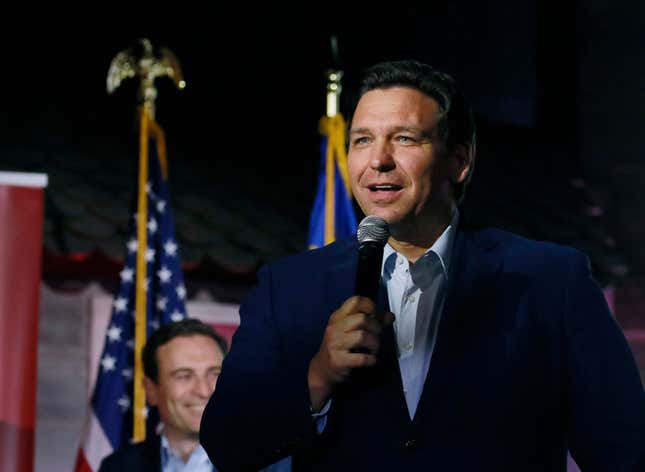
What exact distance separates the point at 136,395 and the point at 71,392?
102cm

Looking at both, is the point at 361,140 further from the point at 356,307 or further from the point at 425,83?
the point at 356,307

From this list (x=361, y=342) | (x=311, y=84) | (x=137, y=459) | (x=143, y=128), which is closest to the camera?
(x=361, y=342)

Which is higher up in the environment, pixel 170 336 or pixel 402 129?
pixel 402 129

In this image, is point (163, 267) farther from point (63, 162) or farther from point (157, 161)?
point (63, 162)

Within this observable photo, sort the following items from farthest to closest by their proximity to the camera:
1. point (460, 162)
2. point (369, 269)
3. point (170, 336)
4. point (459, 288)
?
point (170, 336) < point (460, 162) < point (459, 288) < point (369, 269)

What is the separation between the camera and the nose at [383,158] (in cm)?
195

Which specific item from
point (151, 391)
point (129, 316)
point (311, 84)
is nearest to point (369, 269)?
point (151, 391)

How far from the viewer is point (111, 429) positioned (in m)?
5.69

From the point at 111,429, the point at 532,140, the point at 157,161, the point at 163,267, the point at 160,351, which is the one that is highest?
the point at 532,140

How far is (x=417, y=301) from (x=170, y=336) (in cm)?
296

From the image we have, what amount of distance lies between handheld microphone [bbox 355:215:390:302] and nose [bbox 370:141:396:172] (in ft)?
0.27

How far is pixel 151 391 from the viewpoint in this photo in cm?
489

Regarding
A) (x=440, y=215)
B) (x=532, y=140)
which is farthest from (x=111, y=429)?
(x=532, y=140)

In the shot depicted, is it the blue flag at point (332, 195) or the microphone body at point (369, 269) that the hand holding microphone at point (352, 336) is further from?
the blue flag at point (332, 195)
